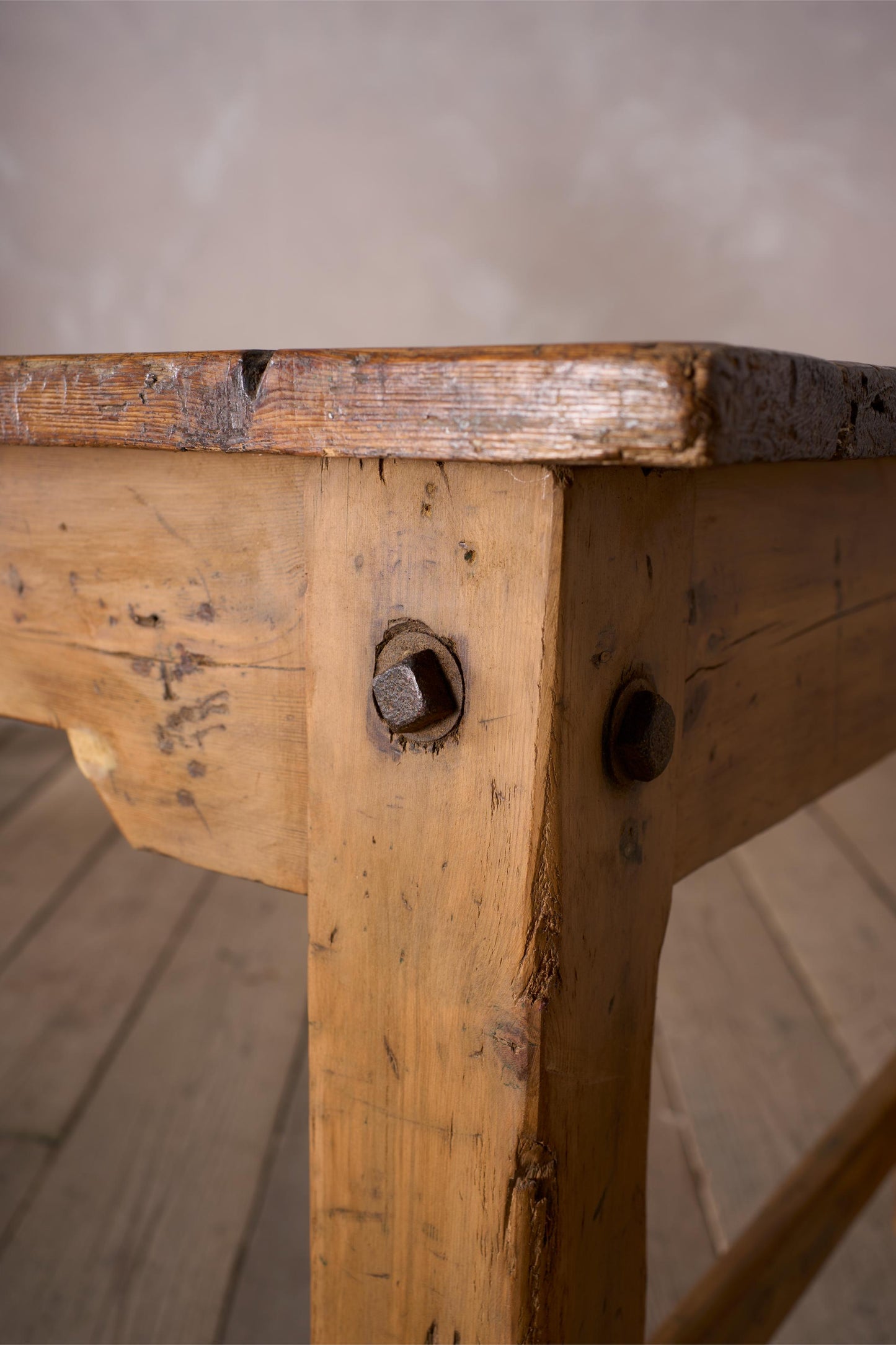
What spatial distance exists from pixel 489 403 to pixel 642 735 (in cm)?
11

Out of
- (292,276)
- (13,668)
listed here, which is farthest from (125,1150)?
(292,276)

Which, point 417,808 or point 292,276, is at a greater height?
point 292,276

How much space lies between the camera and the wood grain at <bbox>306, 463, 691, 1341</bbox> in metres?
0.28

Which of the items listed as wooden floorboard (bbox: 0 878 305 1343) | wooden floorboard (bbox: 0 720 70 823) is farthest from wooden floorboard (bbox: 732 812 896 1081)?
wooden floorboard (bbox: 0 720 70 823)

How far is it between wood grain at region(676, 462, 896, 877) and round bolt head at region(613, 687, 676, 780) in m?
0.05

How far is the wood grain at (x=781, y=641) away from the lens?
0.36m

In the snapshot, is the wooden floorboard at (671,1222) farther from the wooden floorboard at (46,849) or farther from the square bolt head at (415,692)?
the wooden floorboard at (46,849)

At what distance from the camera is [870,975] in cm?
132

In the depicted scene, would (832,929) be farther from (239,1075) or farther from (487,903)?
(487,903)

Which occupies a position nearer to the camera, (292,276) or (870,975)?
→ (870,975)

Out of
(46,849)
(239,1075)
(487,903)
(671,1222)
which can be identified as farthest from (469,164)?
(487,903)

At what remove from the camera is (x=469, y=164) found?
1618 millimetres

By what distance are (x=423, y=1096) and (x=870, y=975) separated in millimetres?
1162

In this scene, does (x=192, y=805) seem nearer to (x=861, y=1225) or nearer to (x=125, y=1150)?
(x=125, y=1150)
